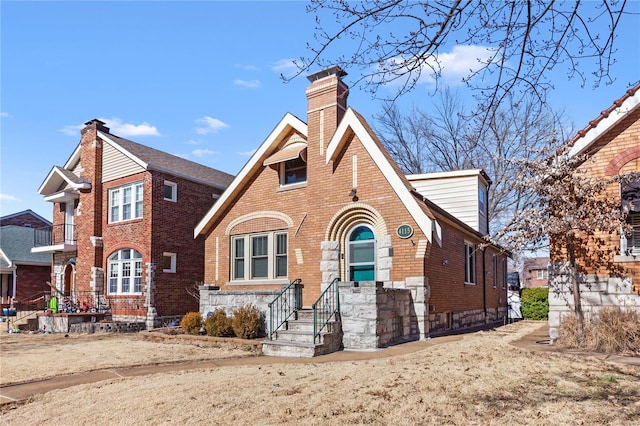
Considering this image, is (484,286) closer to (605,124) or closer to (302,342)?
(605,124)

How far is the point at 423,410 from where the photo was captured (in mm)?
6113

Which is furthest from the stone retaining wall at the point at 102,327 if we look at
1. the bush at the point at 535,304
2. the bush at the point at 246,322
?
the bush at the point at 535,304

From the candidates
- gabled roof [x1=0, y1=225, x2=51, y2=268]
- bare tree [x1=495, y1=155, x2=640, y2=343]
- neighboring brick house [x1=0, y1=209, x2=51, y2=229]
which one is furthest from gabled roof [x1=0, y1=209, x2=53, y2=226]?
bare tree [x1=495, y1=155, x2=640, y2=343]

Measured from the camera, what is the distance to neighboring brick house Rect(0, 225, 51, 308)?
3084 cm

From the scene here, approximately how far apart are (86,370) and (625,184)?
12.3m

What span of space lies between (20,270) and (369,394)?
3124 centimetres

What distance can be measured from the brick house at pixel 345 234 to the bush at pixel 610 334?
2950 millimetres

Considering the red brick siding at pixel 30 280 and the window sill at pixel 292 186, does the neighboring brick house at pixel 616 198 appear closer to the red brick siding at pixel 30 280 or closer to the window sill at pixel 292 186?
the window sill at pixel 292 186

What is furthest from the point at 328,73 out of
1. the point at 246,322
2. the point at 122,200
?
the point at 122,200

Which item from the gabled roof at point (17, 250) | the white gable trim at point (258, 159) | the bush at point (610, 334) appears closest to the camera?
the bush at point (610, 334)

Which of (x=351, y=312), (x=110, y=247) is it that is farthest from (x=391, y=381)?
(x=110, y=247)

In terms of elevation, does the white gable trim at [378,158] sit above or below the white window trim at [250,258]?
above

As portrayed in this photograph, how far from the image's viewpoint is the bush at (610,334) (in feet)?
32.5

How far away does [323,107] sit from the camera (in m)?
16.2
